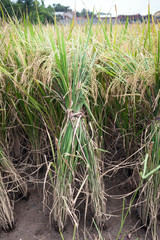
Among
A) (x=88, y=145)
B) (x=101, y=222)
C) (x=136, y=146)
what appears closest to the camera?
(x=88, y=145)

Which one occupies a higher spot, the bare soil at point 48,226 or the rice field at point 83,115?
the rice field at point 83,115

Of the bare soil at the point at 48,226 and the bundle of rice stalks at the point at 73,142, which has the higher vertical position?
the bundle of rice stalks at the point at 73,142

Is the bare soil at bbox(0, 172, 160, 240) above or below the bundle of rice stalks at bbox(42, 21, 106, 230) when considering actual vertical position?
below

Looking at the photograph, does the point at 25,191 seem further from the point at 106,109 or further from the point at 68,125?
the point at 106,109

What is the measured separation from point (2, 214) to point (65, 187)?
1.18ft

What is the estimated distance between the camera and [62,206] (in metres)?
1.00

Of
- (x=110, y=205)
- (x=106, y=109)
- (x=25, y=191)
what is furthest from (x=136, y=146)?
(x=25, y=191)

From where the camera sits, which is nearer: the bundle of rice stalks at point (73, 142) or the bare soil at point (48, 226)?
the bundle of rice stalks at point (73, 142)

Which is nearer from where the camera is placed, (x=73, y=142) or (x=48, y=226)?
(x=73, y=142)

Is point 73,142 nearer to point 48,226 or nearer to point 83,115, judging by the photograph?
point 83,115

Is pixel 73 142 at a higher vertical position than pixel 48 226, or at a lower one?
higher

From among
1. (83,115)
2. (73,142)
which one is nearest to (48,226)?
(73,142)

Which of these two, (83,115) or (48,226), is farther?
(48,226)

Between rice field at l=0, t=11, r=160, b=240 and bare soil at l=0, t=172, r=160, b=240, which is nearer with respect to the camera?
rice field at l=0, t=11, r=160, b=240
